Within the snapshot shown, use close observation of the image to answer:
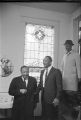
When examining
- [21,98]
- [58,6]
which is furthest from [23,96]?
[58,6]

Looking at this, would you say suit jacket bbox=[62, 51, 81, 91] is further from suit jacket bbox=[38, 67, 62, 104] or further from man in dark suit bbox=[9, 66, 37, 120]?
man in dark suit bbox=[9, 66, 37, 120]

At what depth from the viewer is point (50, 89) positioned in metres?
1.56

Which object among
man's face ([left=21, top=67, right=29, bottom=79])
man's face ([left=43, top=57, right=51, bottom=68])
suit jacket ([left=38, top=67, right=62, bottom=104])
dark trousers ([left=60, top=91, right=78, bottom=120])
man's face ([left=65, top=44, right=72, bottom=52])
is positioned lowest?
dark trousers ([left=60, top=91, right=78, bottom=120])

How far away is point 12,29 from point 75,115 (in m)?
0.76

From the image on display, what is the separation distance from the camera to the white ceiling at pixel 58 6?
5.14 ft

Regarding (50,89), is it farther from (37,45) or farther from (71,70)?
(37,45)

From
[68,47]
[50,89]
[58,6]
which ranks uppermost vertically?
[58,6]

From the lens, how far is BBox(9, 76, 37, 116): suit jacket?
154cm

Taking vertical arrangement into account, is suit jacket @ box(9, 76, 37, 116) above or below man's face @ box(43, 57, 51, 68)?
below

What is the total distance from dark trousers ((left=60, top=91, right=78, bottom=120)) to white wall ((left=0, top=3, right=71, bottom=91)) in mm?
229

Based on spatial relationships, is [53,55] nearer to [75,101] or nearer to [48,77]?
[48,77]

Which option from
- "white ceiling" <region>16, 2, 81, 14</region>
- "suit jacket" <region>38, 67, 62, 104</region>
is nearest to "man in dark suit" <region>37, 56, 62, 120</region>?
"suit jacket" <region>38, 67, 62, 104</region>

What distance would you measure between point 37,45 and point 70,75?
12.7 inches

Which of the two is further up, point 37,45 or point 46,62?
point 37,45
